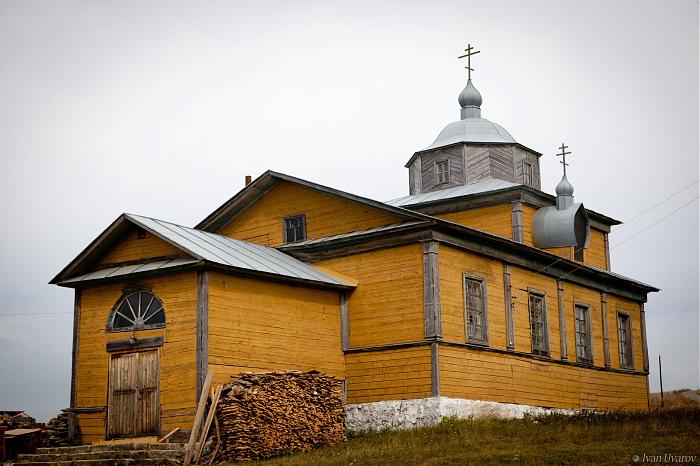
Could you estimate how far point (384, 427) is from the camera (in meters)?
23.0

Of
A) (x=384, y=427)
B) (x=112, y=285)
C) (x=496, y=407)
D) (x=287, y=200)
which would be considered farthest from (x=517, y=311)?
(x=112, y=285)

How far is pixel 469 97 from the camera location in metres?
34.4

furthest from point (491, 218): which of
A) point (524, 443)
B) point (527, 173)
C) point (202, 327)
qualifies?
point (202, 327)

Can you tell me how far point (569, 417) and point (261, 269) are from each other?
26.6ft

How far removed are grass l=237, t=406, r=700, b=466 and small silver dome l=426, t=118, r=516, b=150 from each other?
11848 mm

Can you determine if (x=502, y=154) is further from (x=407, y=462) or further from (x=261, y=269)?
(x=407, y=462)

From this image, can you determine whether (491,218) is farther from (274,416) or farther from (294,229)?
(274,416)

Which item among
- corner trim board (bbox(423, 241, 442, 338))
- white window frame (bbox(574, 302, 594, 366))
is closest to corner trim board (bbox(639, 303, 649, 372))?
white window frame (bbox(574, 302, 594, 366))

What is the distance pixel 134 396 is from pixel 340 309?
555cm

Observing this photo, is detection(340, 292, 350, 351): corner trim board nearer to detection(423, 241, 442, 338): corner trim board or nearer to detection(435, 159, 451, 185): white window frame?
detection(423, 241, 442, 338): corner trim board

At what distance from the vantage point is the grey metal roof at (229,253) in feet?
71.4

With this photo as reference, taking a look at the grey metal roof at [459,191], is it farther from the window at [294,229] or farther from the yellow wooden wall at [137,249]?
the yellow wooden wall at [137,249]

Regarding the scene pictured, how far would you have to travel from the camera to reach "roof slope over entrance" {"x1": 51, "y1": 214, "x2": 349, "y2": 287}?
857 inches

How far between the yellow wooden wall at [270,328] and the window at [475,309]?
10.3ft
